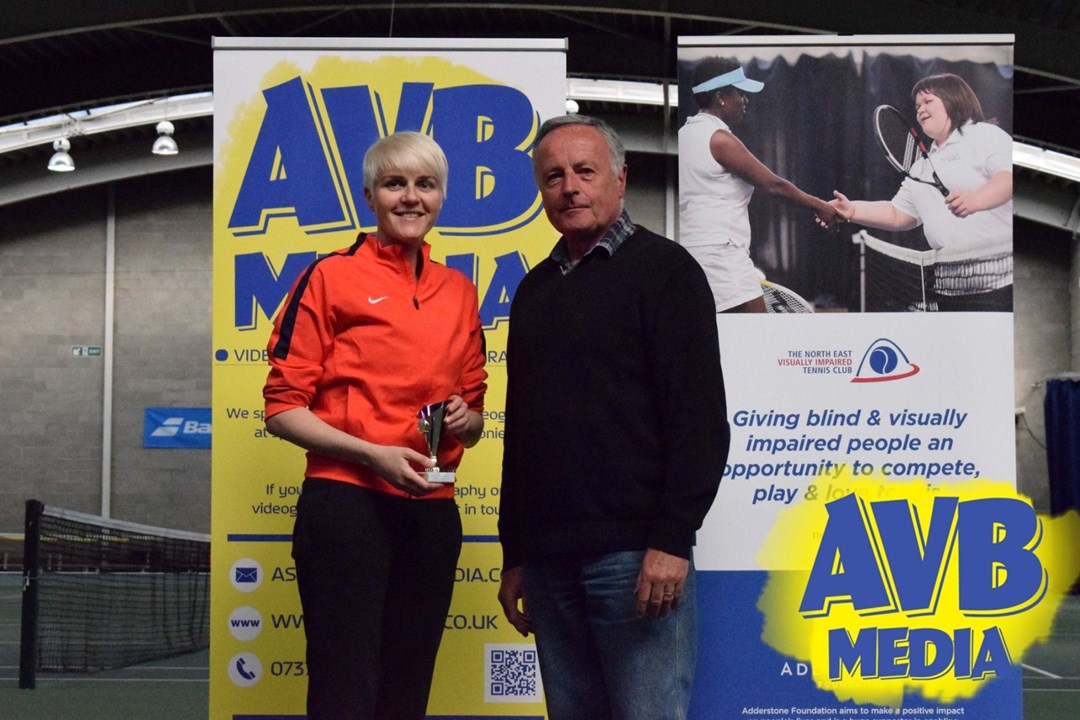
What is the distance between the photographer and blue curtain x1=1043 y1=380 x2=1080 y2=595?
18.2 meters

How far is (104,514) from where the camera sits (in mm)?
19781

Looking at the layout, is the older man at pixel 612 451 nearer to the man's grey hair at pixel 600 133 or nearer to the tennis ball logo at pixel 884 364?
the man's grey hair at pixel 600 133

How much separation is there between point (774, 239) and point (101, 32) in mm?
12631

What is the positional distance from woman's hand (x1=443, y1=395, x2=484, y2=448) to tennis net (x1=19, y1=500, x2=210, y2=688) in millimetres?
5531

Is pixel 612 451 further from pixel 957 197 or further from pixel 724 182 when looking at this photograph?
pixel 957 197

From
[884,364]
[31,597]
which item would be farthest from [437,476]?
[31,597]

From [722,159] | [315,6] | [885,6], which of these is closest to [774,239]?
[722,159]

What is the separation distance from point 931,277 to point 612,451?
206cm

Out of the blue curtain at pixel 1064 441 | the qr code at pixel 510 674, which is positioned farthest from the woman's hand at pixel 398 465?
the blue curtain at pixel 1064 441

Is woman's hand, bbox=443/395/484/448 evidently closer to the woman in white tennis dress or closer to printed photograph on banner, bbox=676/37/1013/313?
printed photograph on banner, bbox=676/37/1013/313

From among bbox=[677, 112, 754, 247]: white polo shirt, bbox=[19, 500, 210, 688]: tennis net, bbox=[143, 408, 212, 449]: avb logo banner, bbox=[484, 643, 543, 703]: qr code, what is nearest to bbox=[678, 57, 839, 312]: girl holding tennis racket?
bbox=[677, 112, 754, 247]: white polo shirt

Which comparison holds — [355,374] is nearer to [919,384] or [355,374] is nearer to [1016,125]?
[919,384]

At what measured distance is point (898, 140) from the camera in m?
4.08

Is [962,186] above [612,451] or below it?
above
